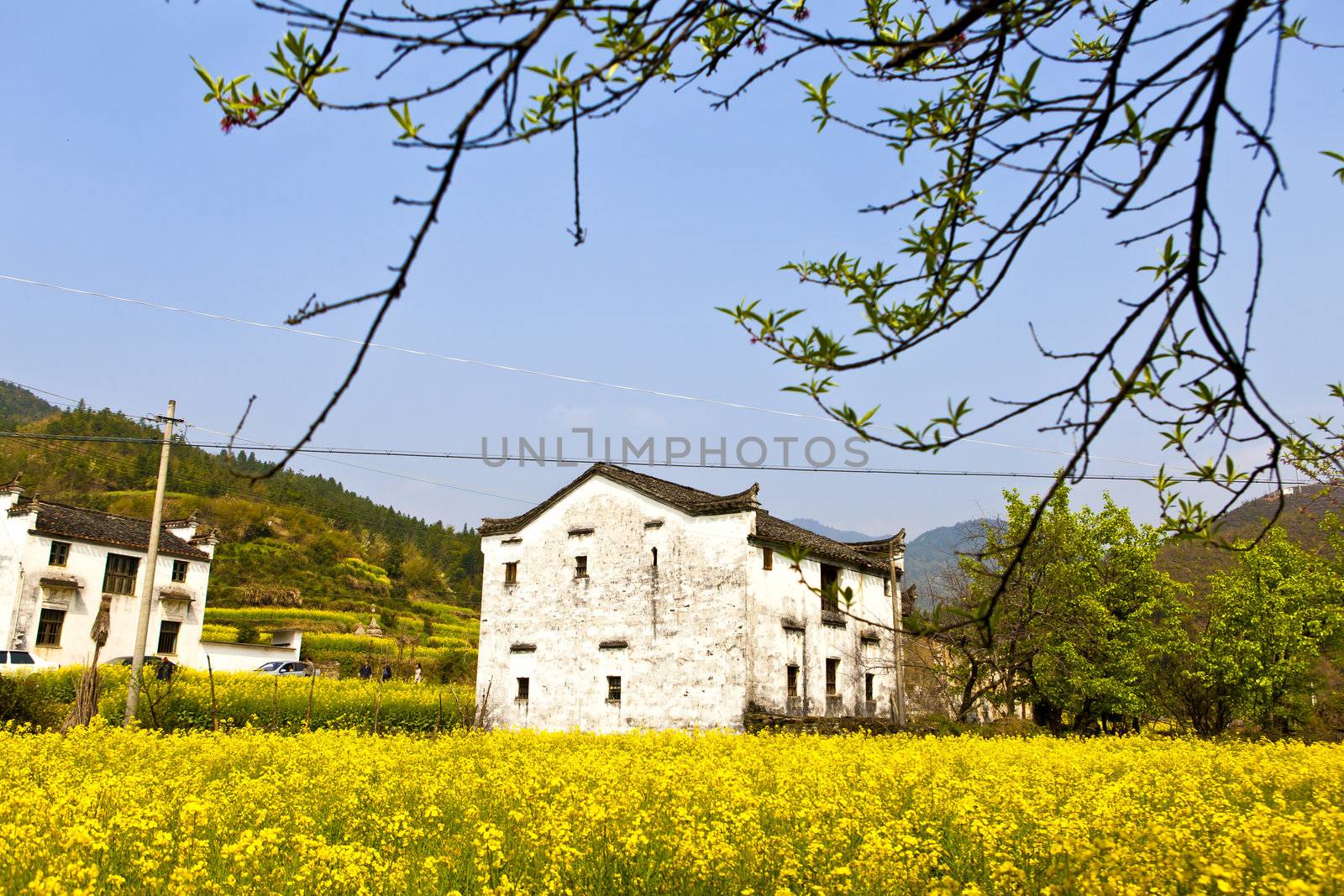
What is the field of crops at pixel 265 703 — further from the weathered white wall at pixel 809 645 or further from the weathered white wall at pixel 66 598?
the weathered white wall at pixel 66 598

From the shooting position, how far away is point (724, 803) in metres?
7.66

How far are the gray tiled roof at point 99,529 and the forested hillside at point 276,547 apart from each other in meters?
12.8

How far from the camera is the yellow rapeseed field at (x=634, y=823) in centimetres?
530

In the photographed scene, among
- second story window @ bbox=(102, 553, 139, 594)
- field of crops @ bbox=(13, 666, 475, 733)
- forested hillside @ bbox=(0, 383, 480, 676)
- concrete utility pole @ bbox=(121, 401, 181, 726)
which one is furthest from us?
forested hillside @ bbox=(0, 383, 480, 676)

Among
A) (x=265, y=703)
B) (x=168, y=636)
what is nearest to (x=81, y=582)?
(x=168, y=636)

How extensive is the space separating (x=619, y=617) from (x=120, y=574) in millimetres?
27074

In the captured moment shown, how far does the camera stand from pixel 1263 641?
83.4 ft

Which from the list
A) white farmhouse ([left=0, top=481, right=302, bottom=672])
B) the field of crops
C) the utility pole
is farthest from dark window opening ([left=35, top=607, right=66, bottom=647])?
the utility pole

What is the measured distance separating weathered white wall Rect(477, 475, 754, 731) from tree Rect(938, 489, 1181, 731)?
22.1 feet

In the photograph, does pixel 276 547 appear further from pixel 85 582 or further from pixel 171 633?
pixel 85 582

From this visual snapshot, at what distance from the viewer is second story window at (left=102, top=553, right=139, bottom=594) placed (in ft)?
128

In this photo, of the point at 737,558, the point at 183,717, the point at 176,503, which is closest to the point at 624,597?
the point at 737,558

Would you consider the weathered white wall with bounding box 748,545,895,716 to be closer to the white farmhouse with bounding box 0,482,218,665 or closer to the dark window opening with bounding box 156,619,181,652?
the white farmhouse with bounding box 0,482,218,665

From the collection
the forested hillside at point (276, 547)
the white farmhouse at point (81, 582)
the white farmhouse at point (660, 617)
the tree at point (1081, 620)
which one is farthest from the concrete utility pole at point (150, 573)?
the forested hillside at point (276, 547)
